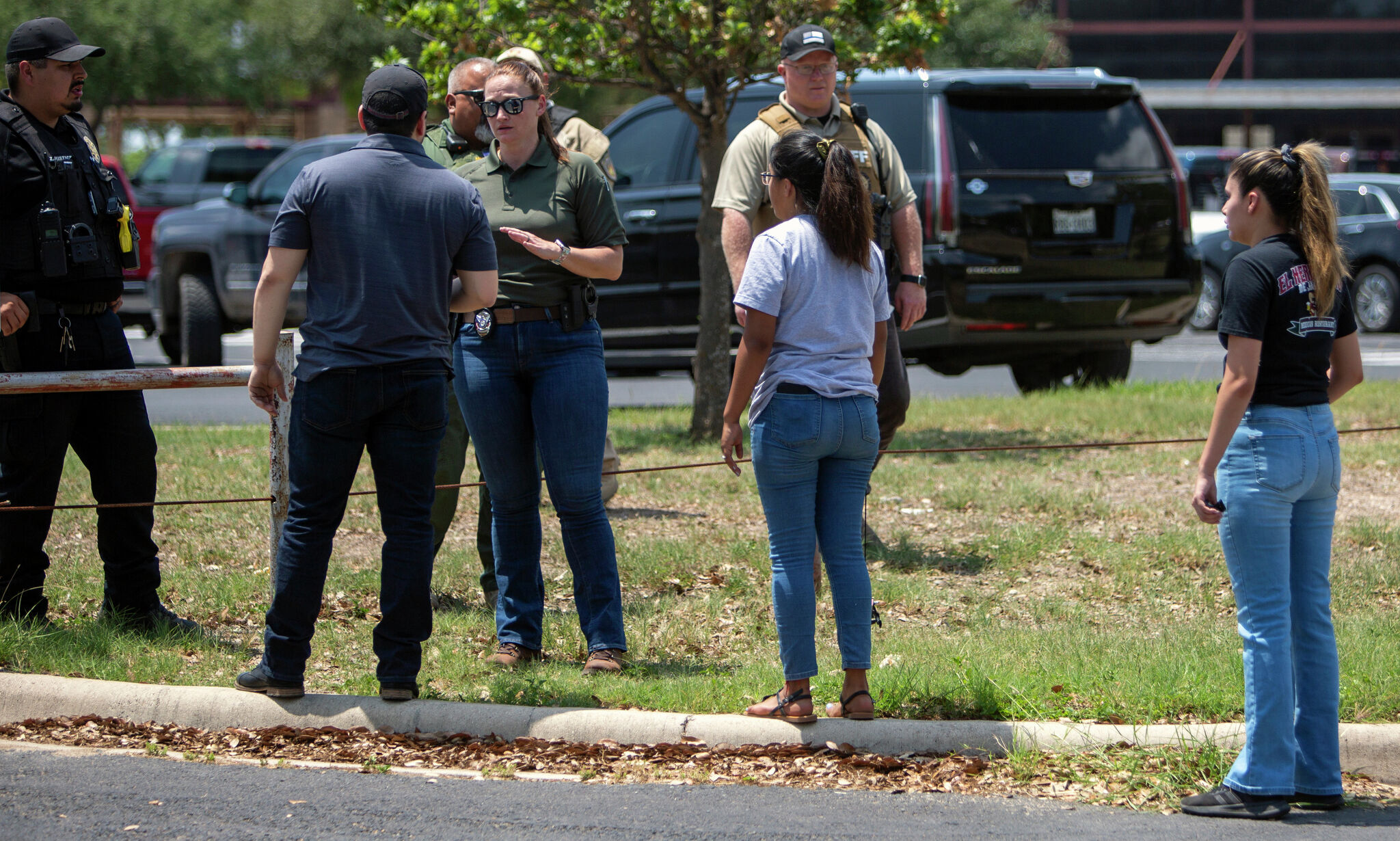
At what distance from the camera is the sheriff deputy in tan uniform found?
5273 mm

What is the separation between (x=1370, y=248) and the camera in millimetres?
17406

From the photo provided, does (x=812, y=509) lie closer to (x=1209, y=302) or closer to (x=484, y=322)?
(x=484, y=322)

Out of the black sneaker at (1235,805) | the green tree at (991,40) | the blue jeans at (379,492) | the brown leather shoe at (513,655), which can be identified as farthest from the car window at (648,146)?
the green tree at (991,40)

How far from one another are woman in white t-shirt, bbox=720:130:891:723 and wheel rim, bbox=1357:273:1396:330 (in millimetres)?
15325

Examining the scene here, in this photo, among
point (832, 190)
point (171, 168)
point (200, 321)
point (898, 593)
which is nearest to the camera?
point (832, 190)

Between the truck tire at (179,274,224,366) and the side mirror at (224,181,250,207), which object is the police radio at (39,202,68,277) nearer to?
the truck tire at (179,274,224,366)

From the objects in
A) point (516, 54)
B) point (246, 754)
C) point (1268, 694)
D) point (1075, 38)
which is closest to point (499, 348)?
point (516, 54)

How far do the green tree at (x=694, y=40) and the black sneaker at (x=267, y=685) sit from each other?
4509mm

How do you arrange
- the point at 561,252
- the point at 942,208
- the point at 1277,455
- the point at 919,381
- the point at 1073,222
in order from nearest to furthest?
the point at 1277,455
the point at 561,252
the point at 942,208
the point at 1073,222
the point at 919,381

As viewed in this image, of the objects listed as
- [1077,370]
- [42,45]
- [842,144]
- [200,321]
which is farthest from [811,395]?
[200,321]

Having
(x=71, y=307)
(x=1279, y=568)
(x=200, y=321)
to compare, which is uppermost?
(x=71, y=307)

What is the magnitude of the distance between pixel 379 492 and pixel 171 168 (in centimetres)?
1563

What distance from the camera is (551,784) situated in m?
3.96

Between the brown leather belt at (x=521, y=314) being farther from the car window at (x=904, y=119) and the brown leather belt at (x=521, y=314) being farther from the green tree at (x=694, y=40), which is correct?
the car window at (x=904, y=119)
